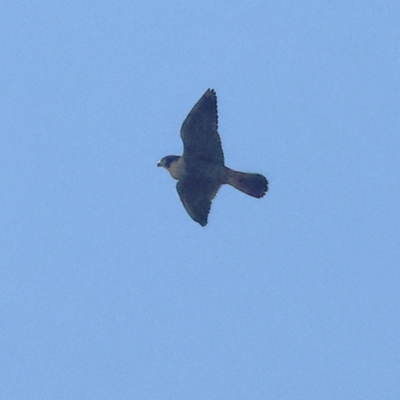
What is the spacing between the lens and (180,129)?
35.2 m

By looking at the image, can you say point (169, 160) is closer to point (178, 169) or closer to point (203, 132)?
point (178, 169)

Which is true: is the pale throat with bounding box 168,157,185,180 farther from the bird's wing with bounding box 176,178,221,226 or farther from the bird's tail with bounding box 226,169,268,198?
the bird's tail with bounding box 226,169,268,198

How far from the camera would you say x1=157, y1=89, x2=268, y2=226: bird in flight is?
3491cm

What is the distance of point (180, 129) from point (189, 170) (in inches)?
35.8

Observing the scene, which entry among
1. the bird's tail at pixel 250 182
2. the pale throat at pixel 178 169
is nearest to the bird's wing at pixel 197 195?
the pale throat at pixel 178 169

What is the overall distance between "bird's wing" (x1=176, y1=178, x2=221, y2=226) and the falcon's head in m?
0.15

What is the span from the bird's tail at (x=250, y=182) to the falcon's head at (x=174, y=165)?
0.96m

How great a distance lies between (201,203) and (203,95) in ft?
6.95

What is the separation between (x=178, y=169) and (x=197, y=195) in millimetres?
588

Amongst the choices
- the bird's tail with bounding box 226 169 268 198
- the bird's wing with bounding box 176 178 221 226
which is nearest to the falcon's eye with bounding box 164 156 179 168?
the bird's wing with bounding box 176 178 221 226

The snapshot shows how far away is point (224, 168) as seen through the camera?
35.5 m

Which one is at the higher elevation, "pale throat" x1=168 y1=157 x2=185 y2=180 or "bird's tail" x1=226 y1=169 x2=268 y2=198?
"pale throat" x1=168 y1=157 x2=185 y2=180

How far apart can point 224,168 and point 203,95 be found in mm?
1440

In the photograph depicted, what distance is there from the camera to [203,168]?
3556cm
